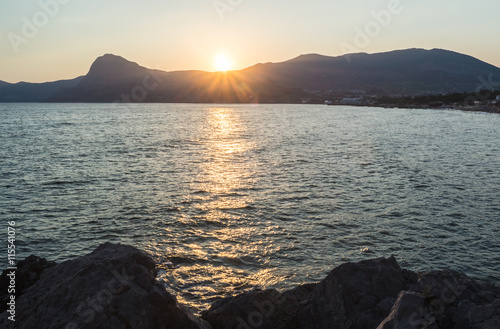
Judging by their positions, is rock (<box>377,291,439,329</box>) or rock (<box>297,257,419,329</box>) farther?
rock (<box>297,257,419,329</box>)

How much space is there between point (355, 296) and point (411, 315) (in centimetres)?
300

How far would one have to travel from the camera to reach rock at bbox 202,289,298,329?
1162 cm

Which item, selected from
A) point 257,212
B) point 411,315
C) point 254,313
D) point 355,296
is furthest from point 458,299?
point 257,212

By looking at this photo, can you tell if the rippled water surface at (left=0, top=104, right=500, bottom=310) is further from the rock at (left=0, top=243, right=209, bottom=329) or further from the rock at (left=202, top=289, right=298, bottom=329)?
the rock at (left=0, top=243, right=209, bottom=329)

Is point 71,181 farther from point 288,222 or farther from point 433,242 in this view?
point 433,242

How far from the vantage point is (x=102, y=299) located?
30.2 feet

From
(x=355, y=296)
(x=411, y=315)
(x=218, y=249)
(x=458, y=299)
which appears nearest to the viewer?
(x=411, y=315)

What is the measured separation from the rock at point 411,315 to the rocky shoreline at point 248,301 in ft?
0.07

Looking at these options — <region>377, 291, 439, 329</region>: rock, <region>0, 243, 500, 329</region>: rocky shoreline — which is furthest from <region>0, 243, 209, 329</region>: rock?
<region>377, 291, 439, 329</region>: rock

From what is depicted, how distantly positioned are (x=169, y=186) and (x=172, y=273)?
19.2m

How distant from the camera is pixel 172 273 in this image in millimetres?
18484

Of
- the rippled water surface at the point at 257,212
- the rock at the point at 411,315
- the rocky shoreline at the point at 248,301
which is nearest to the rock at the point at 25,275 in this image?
the rocky shoreline at the point at 248,301

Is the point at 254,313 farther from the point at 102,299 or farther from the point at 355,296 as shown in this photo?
the point at 102,299

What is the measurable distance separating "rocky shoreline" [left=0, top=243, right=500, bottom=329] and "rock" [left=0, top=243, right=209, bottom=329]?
0.02 m
